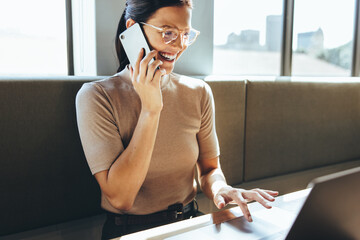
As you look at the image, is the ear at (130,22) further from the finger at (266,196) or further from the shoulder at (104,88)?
the finger at (266,196)

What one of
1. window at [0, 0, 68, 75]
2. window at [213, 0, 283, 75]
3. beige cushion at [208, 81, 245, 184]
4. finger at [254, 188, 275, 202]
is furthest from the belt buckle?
window at [213, 0, 283, 75]

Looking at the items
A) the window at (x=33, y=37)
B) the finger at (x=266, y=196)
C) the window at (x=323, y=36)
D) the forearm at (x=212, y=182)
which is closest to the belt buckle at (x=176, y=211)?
the forearm at (x=212, y=182)

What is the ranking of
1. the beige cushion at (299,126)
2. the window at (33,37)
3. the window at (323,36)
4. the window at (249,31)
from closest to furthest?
the window at (33,37) < the beige cushion at (299,126) < the window at (249,31) < the window at (323,36)

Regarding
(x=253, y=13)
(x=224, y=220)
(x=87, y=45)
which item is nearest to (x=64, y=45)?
(x=87, y=45)

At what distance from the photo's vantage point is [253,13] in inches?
101

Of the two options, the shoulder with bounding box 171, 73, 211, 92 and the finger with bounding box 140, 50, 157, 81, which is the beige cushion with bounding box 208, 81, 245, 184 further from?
the finger with bounding box 140, 50, 157, 81

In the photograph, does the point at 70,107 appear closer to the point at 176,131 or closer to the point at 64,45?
the point at 176,131

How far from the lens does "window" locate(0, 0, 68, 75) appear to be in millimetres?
1456

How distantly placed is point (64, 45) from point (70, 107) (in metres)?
0.54

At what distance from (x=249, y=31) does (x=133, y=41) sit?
192cm

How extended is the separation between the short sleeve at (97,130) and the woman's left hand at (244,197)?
32cm

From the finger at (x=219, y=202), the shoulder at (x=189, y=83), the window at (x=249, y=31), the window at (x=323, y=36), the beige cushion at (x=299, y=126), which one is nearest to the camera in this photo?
the finger at (x=219, y=202)

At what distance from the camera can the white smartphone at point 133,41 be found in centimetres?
100

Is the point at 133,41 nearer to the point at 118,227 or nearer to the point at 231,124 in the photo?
the point at 118,227
